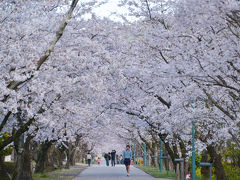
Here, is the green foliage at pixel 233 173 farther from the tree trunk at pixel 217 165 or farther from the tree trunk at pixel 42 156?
the tree trunk at pixel 42 156

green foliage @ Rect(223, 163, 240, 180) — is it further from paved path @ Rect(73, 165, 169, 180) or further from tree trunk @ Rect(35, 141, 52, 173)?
tree trunk @ Rect(35, 141, 52, 173)

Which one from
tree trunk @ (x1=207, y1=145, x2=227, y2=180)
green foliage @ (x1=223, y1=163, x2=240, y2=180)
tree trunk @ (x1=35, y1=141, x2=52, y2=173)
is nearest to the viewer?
tree trunk @ (x1=207, y1=145, x2=227, y2=180)

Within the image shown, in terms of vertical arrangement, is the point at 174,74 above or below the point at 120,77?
below

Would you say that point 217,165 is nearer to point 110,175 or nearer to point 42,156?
point 110,175

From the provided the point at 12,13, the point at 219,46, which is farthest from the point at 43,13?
the point at 219,46

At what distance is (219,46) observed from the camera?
1177 centimetres

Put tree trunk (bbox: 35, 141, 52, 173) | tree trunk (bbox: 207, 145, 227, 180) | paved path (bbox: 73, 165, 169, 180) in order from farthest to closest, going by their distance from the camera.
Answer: tree trunk (bbox: 35, 141, 52, 173), paved path (bbox: 73, 165, 169, 180), tree trunk (bbox: 207, 145, 227, 180)

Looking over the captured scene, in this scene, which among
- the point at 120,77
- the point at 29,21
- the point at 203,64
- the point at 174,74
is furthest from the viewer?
the point at 120,77

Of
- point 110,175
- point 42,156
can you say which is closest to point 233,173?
point 110,175

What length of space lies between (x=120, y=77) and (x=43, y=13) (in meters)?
6.09

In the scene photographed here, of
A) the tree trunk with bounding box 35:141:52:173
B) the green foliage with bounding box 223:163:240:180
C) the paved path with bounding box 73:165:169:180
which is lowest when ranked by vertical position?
the paved path with bounding box 73:165:169:180

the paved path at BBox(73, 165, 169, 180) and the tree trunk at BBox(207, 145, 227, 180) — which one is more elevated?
the tree trunk at BBox(207, 145, 227, 180)

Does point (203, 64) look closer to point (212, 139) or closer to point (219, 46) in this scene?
point (219, 46)

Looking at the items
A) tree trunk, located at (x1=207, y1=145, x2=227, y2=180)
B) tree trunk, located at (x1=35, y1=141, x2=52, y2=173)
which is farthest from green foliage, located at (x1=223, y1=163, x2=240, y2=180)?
tree trunk, located at (x1=35, y1=141, x2=52, y2=173)
